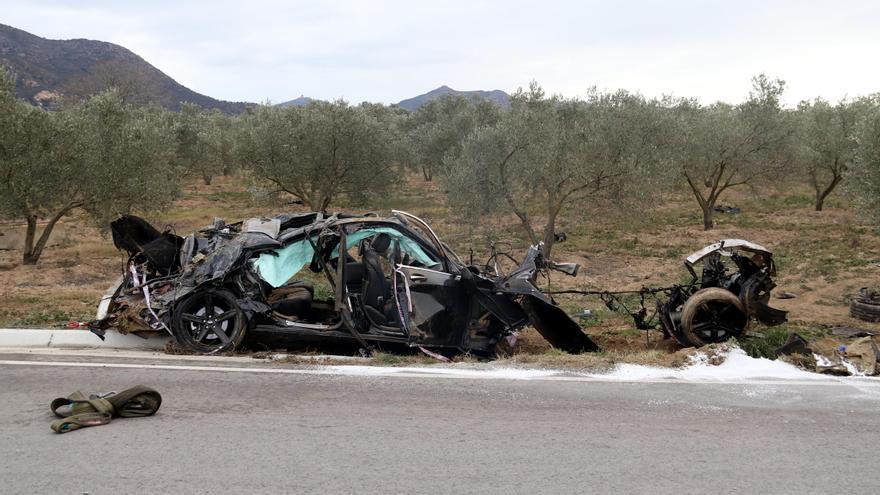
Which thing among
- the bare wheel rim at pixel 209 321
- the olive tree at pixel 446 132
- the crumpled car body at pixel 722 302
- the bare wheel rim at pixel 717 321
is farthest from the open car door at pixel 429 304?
the olive tree at pixel 446 132

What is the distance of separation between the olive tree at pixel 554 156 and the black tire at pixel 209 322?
12.7 metres

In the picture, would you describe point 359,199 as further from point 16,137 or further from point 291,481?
point 291,481

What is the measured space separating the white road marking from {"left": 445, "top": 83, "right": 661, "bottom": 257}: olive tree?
41.0 feet

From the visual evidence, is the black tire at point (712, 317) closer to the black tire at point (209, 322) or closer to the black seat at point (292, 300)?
the black seat at point (292, 300)

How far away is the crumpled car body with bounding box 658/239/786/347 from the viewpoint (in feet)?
24.6

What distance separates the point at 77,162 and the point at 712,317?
17.4m

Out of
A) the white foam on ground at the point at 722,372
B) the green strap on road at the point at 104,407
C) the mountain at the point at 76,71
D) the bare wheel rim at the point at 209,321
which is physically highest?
the mountain at the point at 76,71

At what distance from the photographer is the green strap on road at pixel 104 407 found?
178 inches

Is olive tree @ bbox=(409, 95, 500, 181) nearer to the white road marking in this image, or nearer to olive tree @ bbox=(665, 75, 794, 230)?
olive tree @ bbox=(665, 75, 794, 230)

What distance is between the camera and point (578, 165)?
18.1 meters

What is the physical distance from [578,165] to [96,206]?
14164 millimetres

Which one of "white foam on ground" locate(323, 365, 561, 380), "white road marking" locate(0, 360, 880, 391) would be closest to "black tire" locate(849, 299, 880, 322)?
"white road marking" locate(0, 360, 880, 391)

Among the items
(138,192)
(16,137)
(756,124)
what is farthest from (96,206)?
(756,124)

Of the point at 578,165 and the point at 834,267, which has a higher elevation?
the point at 578,165
